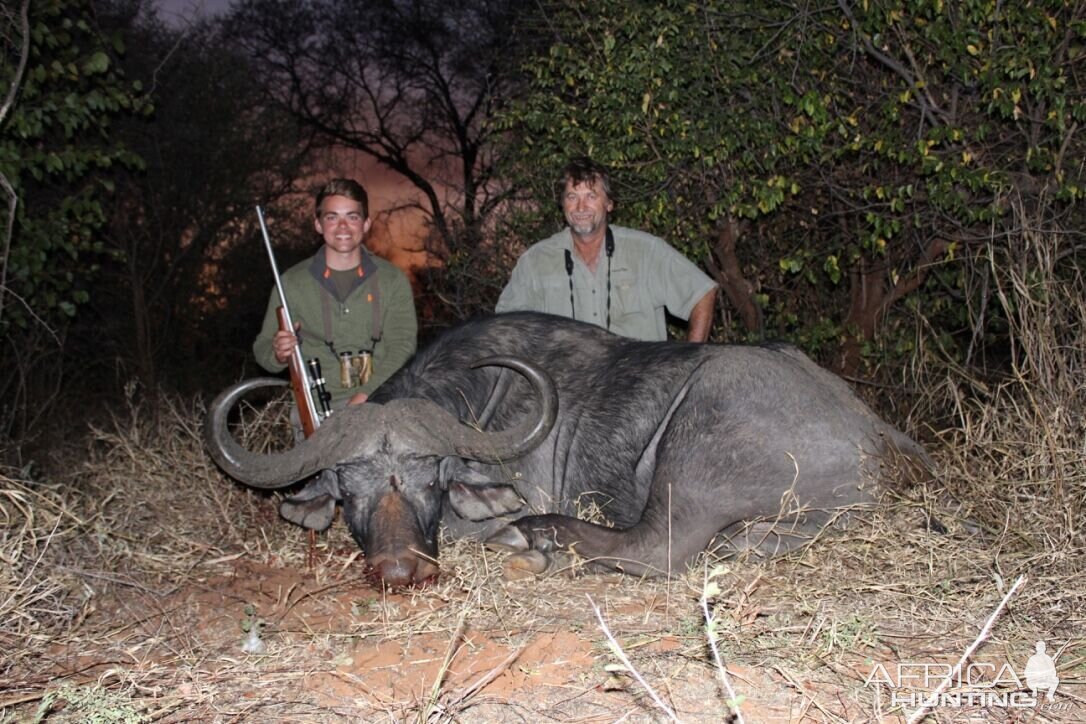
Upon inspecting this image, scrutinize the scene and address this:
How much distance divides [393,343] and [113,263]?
6599 mm

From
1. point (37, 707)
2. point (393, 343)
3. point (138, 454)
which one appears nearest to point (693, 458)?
point (393, 343)

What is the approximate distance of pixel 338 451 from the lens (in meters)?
3.73

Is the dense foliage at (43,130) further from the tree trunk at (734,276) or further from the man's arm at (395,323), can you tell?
the tree trunk at (734,276)

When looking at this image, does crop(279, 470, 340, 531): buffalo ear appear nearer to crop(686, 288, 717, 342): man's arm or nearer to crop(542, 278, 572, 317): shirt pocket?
crop(542, 278, 572, 317): shirt pocket

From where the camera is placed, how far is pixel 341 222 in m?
4.86

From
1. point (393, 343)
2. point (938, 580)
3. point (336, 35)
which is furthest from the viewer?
point (336, 35)

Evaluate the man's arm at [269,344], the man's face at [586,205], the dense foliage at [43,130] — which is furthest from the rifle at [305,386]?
the man's face at [586,205]

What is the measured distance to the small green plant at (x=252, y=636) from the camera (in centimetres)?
302

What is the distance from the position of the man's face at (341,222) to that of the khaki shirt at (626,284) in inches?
36.8

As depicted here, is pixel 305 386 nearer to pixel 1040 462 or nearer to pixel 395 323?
pixel 395 323

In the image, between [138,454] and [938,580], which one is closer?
[938,580]

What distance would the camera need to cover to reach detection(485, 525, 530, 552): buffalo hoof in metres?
3.77

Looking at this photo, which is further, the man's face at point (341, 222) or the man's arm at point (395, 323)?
the man's arm at point (395, 323)

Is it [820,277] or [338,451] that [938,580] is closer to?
[338,451]
